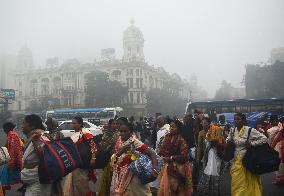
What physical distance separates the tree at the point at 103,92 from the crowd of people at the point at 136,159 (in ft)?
187

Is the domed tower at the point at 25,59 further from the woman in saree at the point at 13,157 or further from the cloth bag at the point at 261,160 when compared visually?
the cloth bag at the point at 261,160

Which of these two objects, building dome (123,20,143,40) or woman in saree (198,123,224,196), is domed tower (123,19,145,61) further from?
woman in saree (198,123,224,196)

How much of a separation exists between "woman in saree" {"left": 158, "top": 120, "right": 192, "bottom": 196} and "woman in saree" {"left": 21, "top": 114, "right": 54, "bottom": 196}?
2.10 meters

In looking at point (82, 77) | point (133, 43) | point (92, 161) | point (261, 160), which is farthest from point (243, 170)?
point (82, 77)

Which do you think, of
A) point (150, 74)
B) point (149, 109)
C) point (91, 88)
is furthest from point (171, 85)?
point (91, 88)

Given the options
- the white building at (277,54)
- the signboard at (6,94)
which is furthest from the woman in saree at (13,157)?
the white building at (277,54)

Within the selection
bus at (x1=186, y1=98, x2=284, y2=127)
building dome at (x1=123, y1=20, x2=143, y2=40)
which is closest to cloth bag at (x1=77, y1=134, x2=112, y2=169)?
bus at (x1=186, y1=98, x2=284, y2=127)

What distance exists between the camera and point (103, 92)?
215 ft

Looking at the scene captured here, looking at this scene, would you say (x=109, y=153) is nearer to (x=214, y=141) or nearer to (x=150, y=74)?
(x=214, y=141)

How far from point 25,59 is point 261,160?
10703cm

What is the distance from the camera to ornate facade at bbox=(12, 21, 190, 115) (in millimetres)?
83438

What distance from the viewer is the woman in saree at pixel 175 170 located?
579cm

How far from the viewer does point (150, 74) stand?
9075cm

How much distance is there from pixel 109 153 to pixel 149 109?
6478 cm
